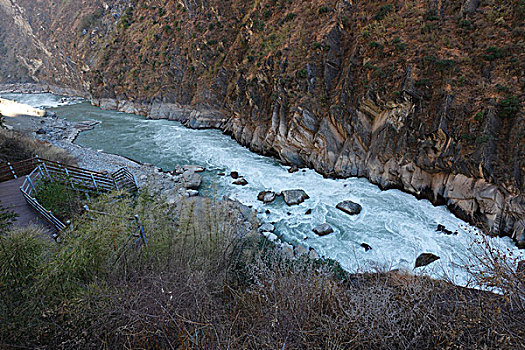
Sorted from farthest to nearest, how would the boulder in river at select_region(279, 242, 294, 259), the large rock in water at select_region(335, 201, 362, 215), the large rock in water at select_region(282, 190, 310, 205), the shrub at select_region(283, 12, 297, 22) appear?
1. the shrub at select_region(283, 12, 297, 22)
2. the large rock in water at select_region(282, 190, 310, 205)
3. the large rock in water at select_region(335, 201, 362, 215)
4. the boulder in river at select_region(279, 242, 294, 259)

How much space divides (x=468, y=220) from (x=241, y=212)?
1074 cm

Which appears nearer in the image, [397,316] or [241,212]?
[397,316]

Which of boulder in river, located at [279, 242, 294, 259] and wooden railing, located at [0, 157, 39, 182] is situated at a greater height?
wooden railing, located at [0, 157, 39, 182]

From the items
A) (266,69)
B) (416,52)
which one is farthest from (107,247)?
(266,69)

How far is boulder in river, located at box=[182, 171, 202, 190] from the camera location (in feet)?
53.0

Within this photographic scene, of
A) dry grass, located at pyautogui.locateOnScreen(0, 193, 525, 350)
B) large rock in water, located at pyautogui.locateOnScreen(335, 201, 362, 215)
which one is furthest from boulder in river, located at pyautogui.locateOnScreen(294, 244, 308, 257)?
dry grass, located at pyautogui.locateOnScreen(0, 193, 525, 350)

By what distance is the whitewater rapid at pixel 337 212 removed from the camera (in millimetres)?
10328

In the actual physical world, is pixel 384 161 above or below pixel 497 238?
above

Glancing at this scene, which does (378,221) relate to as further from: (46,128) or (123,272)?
(46,128)

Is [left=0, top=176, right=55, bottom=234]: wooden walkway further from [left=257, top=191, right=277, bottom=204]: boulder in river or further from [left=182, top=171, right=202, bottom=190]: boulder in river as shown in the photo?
[left=257, top=191, right=277, bottom=204]: boulder in river

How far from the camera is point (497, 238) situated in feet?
35.6

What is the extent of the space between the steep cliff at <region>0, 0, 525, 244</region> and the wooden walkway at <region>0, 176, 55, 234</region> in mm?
14441

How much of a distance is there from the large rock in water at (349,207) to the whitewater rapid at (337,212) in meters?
0.25

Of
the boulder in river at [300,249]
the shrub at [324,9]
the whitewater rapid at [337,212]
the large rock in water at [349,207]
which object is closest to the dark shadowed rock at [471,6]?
the shrub at [324,9]
